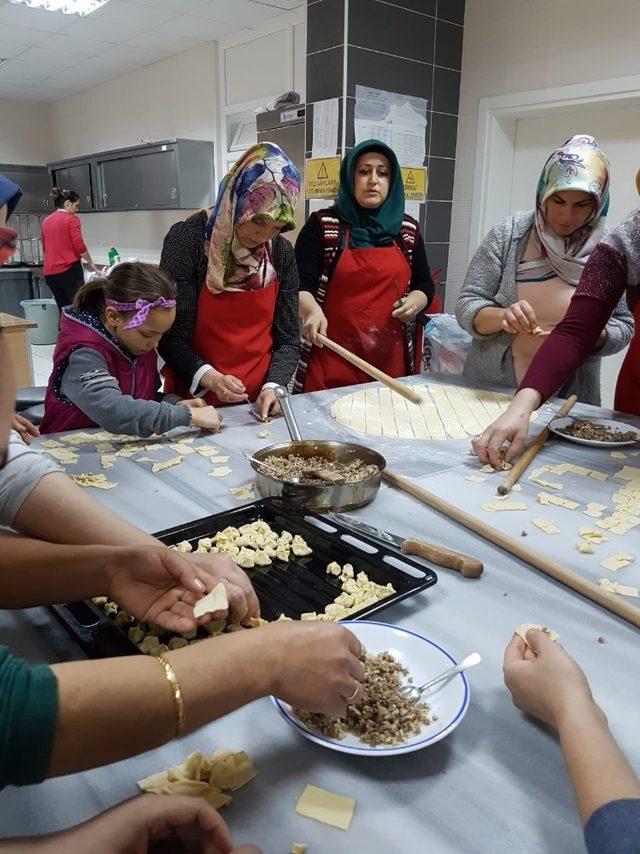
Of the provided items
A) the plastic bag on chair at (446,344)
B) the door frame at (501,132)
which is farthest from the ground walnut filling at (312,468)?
the door frame at (501,132)

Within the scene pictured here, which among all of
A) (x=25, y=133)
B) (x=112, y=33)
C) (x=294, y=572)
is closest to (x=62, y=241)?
(x=112, y=33)

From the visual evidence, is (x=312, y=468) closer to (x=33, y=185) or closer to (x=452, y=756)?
(x=452, y=756)

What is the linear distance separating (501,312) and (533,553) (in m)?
1.17

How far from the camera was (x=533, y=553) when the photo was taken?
1.10m

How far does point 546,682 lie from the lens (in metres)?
0.73

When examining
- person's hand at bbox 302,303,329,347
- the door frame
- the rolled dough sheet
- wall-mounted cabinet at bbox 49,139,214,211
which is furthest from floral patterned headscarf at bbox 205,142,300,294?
wall-mounted cabinet at bbox 49,139,214,211

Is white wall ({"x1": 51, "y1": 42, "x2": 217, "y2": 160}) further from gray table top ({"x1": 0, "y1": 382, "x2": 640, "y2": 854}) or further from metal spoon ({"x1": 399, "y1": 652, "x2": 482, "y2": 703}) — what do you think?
metal spoon ({"x1": 399, "y1": 652, "x2": 482, "y2": 703})

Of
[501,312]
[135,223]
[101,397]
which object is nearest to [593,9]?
[501,312]

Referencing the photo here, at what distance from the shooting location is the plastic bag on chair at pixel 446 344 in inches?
111

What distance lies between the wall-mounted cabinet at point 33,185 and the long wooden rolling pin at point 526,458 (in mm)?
8626

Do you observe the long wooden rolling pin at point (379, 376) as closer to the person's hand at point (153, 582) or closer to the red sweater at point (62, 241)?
the person's hand at point (153, 582)

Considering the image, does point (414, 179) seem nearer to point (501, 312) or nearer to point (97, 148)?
point (501, 312)

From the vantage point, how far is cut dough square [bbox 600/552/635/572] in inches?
43.4

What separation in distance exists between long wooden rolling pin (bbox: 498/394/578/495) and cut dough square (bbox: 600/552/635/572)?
0.98 ft
